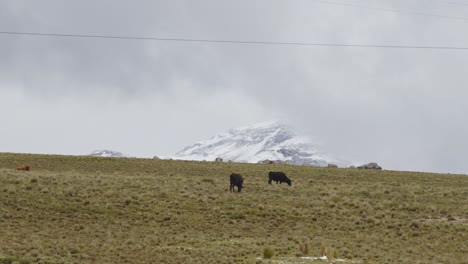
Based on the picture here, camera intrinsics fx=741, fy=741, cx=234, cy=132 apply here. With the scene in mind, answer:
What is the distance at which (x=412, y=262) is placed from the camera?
30812 mm

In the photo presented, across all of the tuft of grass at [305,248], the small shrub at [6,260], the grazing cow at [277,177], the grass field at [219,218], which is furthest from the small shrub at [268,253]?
the grazing cow at [277,177]

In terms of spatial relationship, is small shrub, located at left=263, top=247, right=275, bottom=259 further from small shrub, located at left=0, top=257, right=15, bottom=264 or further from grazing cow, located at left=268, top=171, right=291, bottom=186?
grazing cow, located at left=268, top=171, right=291, bottom=186

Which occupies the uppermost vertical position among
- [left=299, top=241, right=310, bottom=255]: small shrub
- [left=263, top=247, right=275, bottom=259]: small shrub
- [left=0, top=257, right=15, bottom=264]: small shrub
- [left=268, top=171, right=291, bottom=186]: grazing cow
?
[left=268, top=171, right=291, bottom=186]: grazing cow

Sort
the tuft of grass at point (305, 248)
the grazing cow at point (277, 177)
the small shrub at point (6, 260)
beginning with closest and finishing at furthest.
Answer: the small shrub at point (6, 260) < the tuft of grass at point (305, 248) < the grazing cow at point (277, 177)

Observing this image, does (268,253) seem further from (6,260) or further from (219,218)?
(6,260)

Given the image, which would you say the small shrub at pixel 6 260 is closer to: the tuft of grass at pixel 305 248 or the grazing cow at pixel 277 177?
the tuft of grass at pixel 305 248

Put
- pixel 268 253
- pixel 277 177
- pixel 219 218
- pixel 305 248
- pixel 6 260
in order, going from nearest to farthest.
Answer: pixel 6 260, pixel 268 253, pixel 305 248, pixel 219 218, pixel 277 177

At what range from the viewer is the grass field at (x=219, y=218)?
3145cm

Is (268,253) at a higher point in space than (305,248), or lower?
lower

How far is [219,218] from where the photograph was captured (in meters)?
40.0

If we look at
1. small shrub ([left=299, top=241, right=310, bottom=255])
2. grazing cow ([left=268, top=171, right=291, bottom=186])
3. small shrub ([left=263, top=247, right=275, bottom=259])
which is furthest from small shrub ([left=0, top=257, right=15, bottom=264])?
grazing cow ([left=268, top=171, right=291, bottom=186])

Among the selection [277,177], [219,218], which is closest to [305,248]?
[219,218]

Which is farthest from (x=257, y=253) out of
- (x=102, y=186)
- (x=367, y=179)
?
(x=367, y=179)

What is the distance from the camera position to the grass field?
31.5 meters
